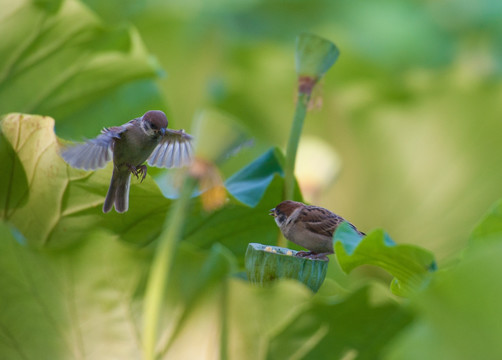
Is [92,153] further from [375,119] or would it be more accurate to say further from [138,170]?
[375,119]

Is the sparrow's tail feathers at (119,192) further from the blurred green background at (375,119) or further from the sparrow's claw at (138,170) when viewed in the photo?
the blurred green background at (375,119)

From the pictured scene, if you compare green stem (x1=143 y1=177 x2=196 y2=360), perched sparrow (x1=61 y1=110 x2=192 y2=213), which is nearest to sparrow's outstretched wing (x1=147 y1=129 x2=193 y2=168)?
perched sparrow (x1=61 y1=110 x2=192 y2=213)

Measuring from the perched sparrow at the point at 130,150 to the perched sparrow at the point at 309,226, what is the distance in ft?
0.31

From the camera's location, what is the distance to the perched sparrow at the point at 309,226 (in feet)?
1.97

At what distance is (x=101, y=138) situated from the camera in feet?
1.95

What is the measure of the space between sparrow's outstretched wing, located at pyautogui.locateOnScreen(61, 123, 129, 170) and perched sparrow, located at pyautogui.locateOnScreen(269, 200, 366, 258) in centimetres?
13

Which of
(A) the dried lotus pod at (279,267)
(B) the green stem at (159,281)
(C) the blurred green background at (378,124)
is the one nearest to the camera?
(B) the green stem at (159,281)

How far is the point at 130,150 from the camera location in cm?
60

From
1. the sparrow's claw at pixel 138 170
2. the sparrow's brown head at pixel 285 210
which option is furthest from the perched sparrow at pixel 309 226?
the sparrow's claw at pixel 138 170

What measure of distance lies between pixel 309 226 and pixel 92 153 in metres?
0.16

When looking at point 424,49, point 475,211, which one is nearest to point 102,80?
point 475,211

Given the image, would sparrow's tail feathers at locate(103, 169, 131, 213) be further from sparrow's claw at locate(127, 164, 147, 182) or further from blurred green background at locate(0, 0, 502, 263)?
blurred green background at locate(0, 0, 502, 263)

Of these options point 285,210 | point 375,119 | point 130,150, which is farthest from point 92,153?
point 375,119

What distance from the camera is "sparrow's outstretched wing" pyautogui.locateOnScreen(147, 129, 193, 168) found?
578 mm
